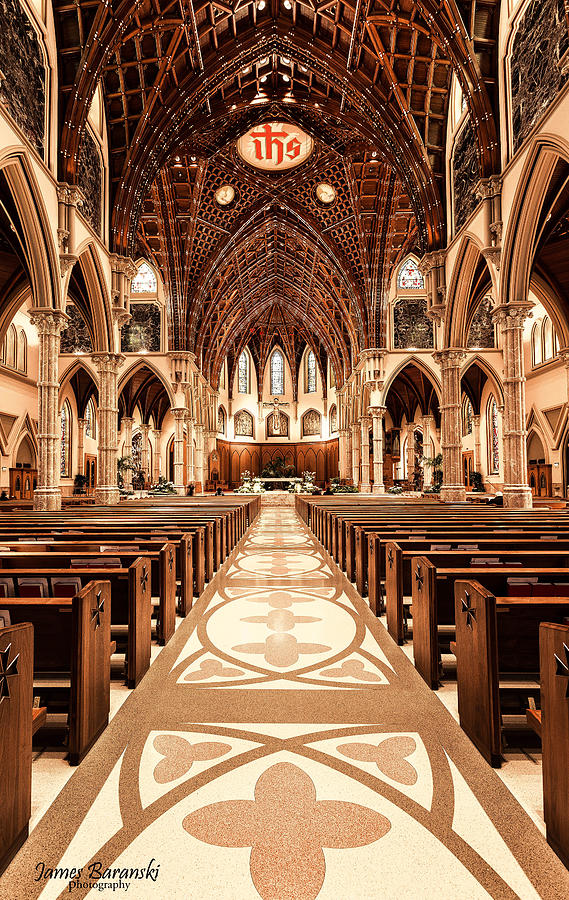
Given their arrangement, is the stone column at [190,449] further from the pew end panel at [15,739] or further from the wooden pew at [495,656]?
the pew end panel at [15,739]

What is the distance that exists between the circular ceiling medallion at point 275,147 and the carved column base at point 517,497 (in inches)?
816

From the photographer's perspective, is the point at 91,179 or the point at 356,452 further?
the point at 356,452

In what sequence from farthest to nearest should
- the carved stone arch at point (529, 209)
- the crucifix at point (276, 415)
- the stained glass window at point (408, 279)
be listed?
the crucifix at point (276, 415) → the stained glass window at point (408, 279) → the carved stone arch at point (529, 209)

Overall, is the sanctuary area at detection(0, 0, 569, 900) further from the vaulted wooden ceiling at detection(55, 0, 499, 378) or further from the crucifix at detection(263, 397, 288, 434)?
the crucifix at detection(263, 397, 288, 434)

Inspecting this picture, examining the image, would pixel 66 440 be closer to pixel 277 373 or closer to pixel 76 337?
pixel 76 337

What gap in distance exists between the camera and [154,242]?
2591 cm

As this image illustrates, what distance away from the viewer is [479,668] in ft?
9.20

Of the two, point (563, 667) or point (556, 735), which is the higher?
point (563, 667)

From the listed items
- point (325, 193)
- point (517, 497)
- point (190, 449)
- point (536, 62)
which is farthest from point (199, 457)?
point (536, 62)

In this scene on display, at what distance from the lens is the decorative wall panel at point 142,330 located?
26.3 metres

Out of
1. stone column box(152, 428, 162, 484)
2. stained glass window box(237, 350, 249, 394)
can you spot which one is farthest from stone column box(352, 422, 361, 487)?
stained glass window box(237, 350, 249, 394)

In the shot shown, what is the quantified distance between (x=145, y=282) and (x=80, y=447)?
922cm

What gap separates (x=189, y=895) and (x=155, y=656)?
8.67 ft

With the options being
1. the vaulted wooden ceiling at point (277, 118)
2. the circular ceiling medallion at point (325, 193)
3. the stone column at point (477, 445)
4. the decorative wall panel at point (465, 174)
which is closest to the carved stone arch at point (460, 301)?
the decorative wall panel at point (465, 174)
